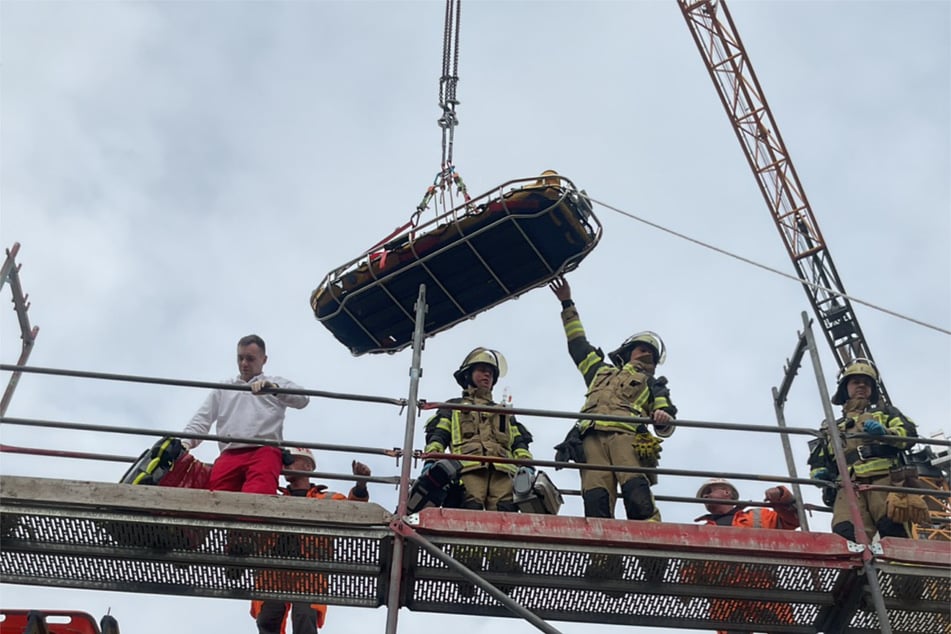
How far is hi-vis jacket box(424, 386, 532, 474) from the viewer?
24.5ft

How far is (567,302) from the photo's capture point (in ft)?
29.3

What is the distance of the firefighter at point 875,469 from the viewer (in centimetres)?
734

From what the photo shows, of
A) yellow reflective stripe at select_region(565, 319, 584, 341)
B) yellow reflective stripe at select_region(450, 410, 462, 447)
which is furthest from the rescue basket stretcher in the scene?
yellow reflective stripe at select_region(450, 410, 462, 447)

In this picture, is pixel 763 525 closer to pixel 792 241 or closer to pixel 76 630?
pixel 76 630

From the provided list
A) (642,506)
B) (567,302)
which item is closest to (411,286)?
(567,302)

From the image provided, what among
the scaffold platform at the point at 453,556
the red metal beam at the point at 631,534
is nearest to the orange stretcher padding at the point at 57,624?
the scaffold platform at the point at 453,556

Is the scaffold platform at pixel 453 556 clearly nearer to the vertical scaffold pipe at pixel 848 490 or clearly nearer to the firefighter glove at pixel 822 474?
the vertical scaffold pipe at pixel 848 490

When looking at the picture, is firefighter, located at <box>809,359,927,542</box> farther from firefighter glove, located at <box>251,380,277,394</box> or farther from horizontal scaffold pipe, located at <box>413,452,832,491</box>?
firefighter glove, located at <box>251,380,277,394</box>

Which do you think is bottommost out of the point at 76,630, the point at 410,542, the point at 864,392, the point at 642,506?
the point at 76,630

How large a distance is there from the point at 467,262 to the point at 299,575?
12.4ft

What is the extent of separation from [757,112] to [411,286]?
22.8m

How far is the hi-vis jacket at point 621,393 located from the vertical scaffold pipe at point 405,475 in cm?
128

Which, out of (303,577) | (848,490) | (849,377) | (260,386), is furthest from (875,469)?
(260,386)

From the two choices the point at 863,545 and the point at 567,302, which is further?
the point at 567,302
